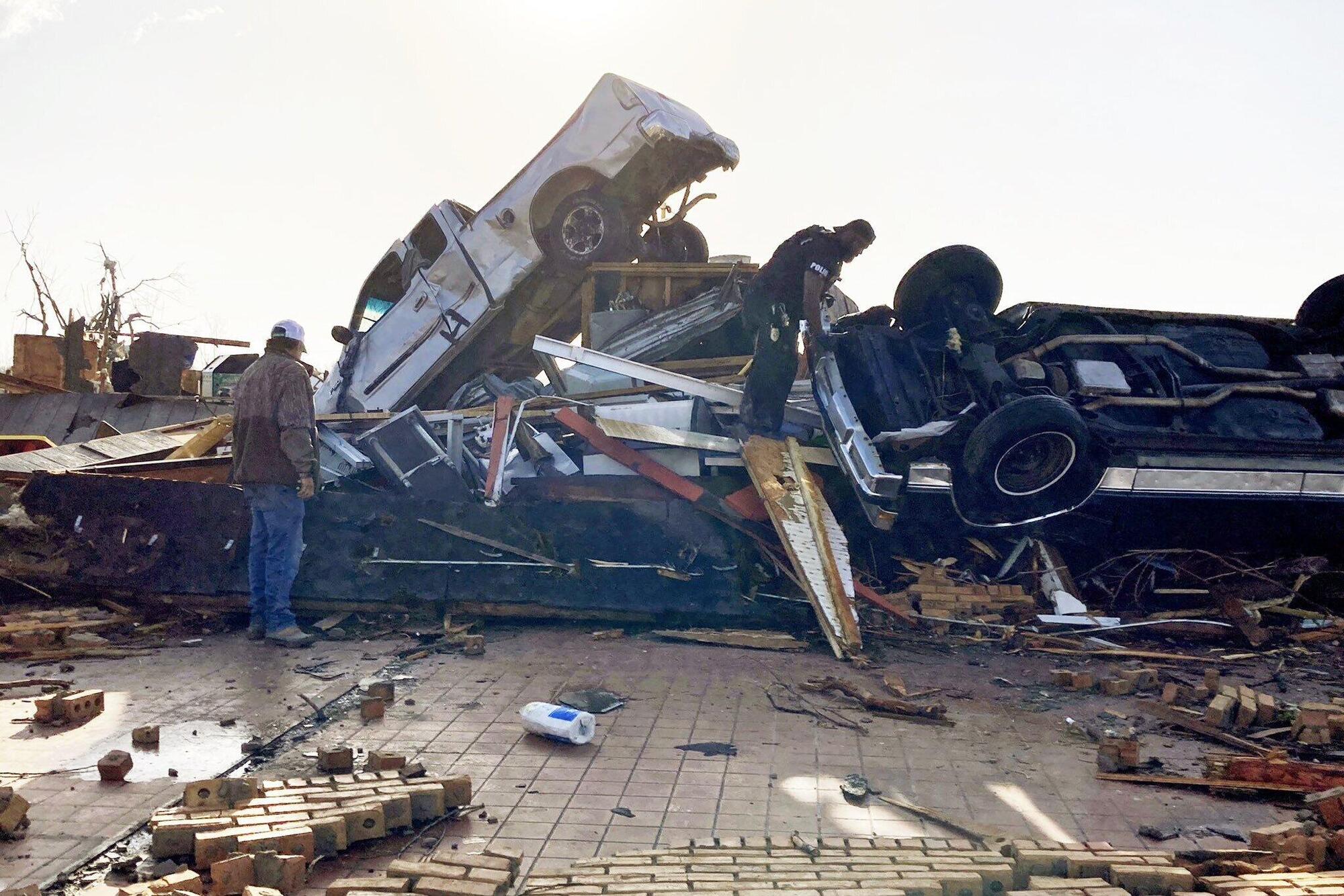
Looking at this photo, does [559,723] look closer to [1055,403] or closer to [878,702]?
[878,702]

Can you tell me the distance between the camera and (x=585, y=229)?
39.6 feet

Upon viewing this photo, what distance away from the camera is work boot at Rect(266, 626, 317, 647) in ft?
22.5

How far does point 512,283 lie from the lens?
40.2 feet

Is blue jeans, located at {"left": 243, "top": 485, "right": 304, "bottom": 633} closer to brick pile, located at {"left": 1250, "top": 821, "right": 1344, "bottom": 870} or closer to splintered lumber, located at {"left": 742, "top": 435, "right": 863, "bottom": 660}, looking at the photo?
splintered lumber, located at {"left": 742, "top": 435, "right": 863, "bottom": 660}

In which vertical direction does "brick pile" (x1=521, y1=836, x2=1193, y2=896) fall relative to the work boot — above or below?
above

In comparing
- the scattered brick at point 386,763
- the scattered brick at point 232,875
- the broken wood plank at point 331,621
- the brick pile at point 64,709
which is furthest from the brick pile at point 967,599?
the scattered brick at point 232,875

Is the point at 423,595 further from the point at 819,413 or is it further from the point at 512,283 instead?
the point at 512,283

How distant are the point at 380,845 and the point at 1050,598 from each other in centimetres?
580

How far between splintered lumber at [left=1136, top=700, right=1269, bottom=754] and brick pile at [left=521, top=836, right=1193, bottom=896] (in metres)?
1.80

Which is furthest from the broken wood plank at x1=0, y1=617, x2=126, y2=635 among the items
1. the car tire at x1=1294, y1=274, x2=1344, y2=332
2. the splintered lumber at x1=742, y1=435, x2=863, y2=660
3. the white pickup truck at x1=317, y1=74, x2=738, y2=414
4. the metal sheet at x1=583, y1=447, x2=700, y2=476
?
the car tire at x1=1294, y1=274, x2=1344, y2=332

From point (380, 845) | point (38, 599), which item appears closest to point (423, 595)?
point (38, 599)

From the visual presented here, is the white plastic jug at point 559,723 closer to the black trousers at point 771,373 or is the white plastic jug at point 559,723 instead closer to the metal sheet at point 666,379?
the black trousers at point 771,373

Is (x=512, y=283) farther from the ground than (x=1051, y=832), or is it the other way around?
(x=512, y=283)

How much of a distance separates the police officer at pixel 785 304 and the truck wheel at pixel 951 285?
1.87 feet
